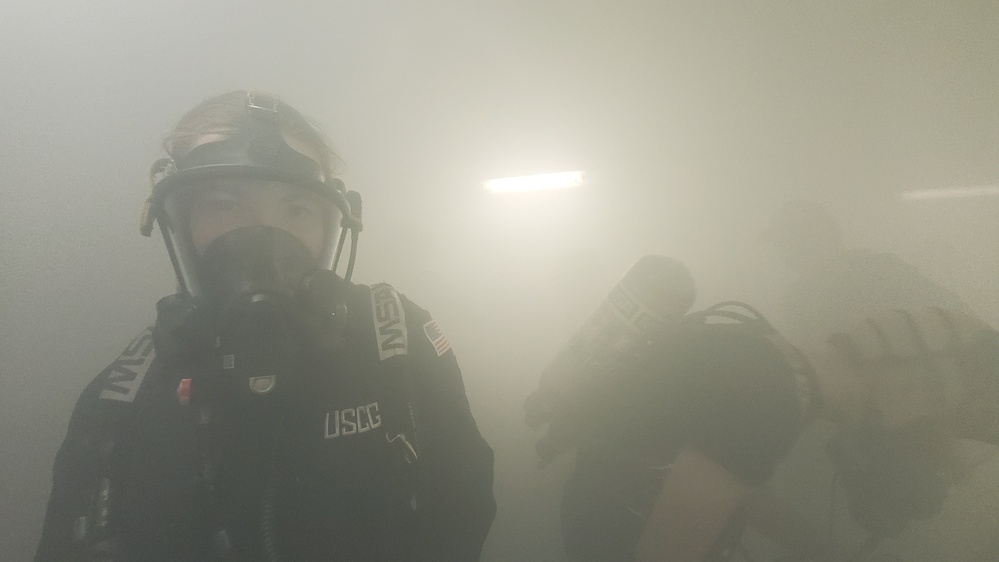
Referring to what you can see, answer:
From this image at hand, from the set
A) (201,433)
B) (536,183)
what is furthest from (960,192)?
(201,433)

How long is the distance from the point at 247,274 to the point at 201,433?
246 mm

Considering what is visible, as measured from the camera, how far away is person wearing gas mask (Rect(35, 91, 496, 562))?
2.05 ft

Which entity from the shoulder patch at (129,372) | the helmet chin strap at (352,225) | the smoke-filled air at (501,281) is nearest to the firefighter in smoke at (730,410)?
the smoke-filled air at (501,281)

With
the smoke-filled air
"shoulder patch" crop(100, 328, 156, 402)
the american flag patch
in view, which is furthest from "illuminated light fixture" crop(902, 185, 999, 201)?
"shoulder patch" crop(100, 328, 156, 402)

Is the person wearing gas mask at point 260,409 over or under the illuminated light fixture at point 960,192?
under

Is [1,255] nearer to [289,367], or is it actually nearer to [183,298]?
[183,298]

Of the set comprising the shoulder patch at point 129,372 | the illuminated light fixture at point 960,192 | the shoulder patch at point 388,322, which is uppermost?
the illuminated light fixture at point 960,192

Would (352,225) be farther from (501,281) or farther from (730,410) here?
(730,410)

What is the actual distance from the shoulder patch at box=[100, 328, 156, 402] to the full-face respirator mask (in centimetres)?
6

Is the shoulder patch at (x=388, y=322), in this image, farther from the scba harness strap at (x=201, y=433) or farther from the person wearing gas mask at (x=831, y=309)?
the person wearing gas mask at (x=831, y=309)

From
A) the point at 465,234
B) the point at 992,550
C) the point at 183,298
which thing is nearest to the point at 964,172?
the point at 992,550

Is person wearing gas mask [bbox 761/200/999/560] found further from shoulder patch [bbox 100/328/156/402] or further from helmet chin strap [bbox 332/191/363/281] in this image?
shoulder patch [bbox 100/328/156/402]

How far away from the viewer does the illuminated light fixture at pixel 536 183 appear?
0.90m

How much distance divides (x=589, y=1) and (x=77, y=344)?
1.32 metres
